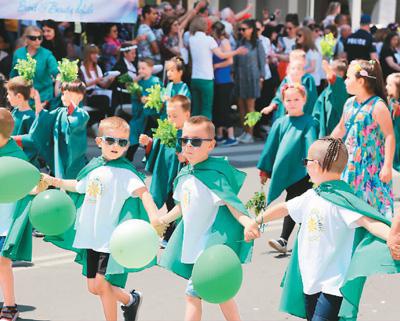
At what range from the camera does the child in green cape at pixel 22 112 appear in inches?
334

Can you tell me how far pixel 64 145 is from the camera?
916 centimetres

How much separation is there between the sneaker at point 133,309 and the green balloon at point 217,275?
4.54 ft

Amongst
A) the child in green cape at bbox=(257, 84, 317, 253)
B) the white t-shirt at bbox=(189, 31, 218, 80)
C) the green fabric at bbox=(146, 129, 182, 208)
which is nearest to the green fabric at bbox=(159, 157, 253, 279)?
the child in green cape at bbox=(257, 84, 317, 253)

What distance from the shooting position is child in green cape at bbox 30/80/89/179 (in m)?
8.92

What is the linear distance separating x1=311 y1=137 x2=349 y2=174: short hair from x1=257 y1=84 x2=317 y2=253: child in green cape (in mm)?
3002

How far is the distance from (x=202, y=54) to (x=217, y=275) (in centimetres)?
1023

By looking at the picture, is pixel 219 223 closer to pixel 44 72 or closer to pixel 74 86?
pixel 74 86

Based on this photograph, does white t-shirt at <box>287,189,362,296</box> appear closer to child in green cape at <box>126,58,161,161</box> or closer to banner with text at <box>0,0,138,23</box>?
child in green cape at <box>126,58,161,161</box>

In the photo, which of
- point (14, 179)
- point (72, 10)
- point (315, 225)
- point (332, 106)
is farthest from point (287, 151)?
point (72, 10)

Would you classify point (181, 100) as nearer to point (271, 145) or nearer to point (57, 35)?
point (271, 145)

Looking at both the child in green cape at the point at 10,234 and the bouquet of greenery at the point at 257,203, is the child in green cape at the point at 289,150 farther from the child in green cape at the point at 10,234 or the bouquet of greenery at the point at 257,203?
the child in green cape at the point at 10,234

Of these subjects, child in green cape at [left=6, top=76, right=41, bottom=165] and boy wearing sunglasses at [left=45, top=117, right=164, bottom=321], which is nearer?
boy wearing sunglasses at [left=45, top=117, right=164, bottom=321]

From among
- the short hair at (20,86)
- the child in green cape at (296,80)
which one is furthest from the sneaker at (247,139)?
the short hair at (20,86)

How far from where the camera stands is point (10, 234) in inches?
252
